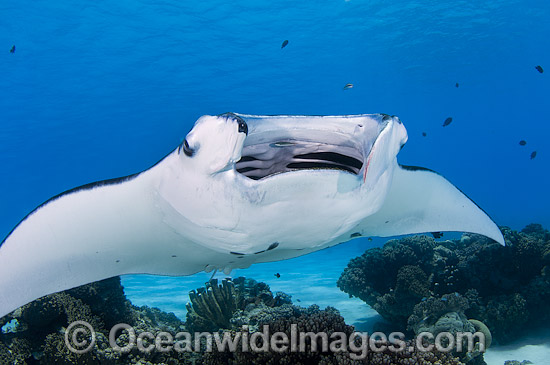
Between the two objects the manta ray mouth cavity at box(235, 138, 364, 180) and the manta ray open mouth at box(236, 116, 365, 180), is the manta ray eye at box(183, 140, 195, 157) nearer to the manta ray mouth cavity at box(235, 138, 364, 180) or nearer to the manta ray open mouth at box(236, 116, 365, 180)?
the manta ray open mouth at box(236, 116, 365, 180)

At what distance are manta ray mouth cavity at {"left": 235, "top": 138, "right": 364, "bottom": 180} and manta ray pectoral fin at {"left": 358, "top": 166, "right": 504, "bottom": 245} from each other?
0.99m

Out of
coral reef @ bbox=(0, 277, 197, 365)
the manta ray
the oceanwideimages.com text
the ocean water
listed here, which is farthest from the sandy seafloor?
the manta ray

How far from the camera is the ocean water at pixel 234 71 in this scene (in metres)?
24.3

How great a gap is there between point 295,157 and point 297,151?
0.07 metres

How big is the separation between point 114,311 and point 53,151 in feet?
165

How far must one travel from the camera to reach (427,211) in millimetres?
3840

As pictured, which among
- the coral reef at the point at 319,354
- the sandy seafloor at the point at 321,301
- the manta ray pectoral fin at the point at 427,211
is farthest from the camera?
the sandy seafloor at the point at 321,301

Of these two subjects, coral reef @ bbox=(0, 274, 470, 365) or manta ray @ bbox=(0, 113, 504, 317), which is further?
coral reef @ bbox=(0, 274, 470, 365)

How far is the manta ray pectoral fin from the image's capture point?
3.49 meters

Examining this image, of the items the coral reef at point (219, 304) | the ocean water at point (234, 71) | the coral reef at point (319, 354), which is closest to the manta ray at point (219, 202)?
the coral reef at point (319, 354)

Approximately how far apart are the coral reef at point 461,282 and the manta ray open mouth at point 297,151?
5.14 meters

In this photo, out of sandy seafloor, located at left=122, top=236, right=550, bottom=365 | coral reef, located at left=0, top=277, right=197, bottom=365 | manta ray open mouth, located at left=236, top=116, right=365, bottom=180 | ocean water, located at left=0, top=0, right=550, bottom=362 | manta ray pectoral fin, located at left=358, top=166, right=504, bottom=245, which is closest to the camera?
manta ray open mouth, located at left=236, top=116, right=365, bottom=180

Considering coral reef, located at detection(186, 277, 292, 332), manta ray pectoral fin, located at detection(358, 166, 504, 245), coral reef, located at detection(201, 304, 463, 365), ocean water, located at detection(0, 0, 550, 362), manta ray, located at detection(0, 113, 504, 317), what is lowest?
coral reef, located at detection(201, 304, 463, 365)

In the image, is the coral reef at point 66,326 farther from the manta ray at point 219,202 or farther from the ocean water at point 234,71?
the ocean water at point 234,71
